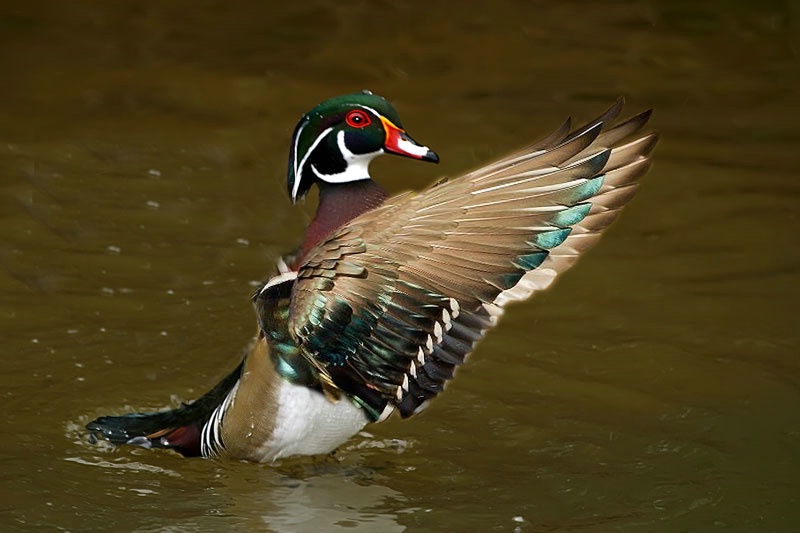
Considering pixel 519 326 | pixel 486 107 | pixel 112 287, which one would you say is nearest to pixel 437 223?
pixel 519 326

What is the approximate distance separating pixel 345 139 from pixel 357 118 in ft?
0.25

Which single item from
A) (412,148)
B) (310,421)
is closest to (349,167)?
(412,148)

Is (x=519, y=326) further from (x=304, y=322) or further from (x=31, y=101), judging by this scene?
(x=31, y=101)

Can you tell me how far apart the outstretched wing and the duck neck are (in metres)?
0.45

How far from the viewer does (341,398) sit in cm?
428

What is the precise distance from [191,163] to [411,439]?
2774 millimetres

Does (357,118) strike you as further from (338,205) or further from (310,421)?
(310,421)

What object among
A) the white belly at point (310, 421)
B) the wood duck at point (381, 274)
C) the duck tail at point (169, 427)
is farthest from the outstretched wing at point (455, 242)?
the duck tail at point (169, 427)

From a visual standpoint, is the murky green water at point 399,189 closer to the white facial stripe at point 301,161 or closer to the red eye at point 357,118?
the white facial stripe at point 301,161

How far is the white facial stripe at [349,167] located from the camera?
4516 mm

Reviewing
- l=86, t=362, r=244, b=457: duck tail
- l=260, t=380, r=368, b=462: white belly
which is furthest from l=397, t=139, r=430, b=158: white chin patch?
l=86, t=362, r=244, b=457: duck tail

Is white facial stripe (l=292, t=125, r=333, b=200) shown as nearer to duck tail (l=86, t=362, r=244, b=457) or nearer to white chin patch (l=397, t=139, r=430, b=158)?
white chin patch (l=397, t=139, r=430, b=158)

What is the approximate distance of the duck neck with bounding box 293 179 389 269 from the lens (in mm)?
4422

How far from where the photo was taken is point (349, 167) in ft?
14.9
